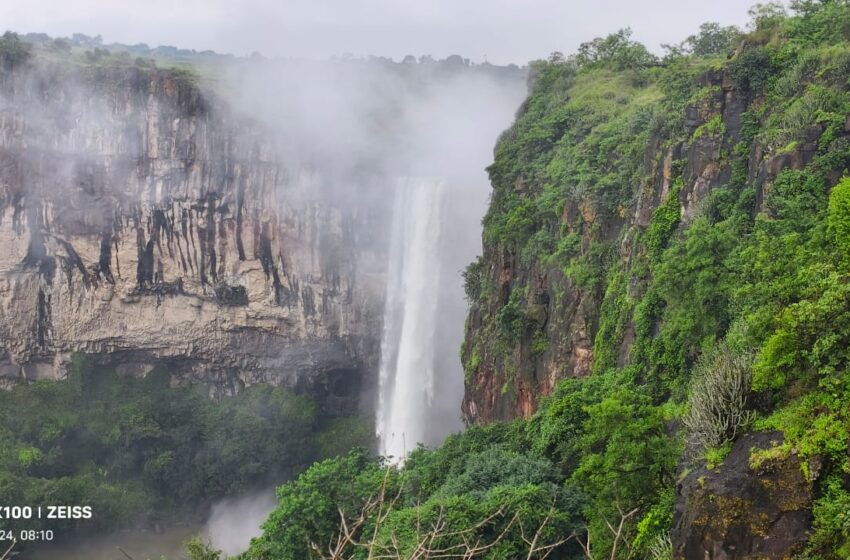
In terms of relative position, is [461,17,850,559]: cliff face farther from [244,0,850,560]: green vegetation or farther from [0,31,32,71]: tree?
[0,31,32,71]: tree

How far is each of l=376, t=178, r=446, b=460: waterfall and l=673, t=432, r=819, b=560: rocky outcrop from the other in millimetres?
24747

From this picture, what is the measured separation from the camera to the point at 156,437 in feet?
129

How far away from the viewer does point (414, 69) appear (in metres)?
51.4

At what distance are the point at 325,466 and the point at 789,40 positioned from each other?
38.8 feet

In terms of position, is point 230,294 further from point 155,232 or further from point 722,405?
point 722,405

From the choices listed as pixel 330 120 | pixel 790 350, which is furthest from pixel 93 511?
pixel 790 350

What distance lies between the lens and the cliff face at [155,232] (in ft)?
126

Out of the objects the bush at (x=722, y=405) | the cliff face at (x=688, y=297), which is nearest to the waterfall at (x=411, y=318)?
the cliff face at (x=688, y=297)

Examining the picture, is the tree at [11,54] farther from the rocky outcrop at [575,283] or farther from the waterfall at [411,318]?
the rocky outcrop at [575,283]

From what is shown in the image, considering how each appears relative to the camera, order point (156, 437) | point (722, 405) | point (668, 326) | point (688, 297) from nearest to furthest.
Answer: point (722, 405), point (688, 297), point (668, 326), point (156, 437)

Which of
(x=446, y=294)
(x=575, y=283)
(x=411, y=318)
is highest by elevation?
(x=575, y=283)

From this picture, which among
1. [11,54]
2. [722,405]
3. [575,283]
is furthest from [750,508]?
[11,54]

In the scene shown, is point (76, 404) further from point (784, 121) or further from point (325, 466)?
point (784, 121)

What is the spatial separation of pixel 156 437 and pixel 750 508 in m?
35.7
